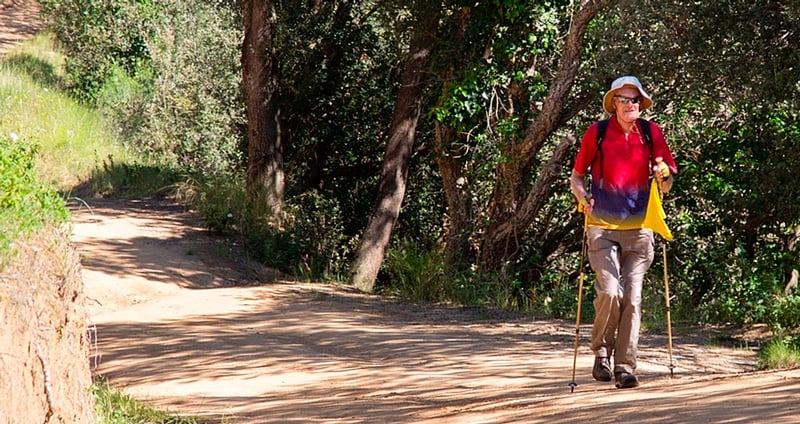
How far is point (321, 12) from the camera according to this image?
60.5 feet

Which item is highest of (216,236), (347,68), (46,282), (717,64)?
(347,68)

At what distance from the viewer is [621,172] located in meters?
7.61

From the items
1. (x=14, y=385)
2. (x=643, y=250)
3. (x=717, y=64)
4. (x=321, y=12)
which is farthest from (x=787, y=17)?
(x=14, y=385)

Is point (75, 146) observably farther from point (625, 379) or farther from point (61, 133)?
point (625, 379)

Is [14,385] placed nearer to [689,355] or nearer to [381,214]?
[689,355]

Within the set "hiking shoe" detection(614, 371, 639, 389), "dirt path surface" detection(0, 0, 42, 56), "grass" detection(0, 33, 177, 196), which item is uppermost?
"dirt path surface" detection(0, 0, 42, 56)

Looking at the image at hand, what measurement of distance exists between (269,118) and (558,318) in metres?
6.55

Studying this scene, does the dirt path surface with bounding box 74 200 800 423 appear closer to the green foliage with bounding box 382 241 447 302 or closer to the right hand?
the green foliage with bounding box 382 241 447 302

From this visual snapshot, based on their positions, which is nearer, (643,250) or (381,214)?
(643,250)

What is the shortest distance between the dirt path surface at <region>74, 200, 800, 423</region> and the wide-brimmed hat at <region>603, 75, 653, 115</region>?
2.00 m

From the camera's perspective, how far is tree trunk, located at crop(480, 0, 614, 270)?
14508 mm

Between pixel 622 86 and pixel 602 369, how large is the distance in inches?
77.7

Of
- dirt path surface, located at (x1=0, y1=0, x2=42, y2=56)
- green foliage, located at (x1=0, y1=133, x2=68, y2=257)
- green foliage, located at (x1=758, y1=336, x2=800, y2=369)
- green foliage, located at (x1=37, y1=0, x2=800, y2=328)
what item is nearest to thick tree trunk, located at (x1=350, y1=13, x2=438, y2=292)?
green foliage, located at (x1=37, y1=0, x2=800, y2=328)

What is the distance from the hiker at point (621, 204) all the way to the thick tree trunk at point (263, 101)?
1019 centimetres
